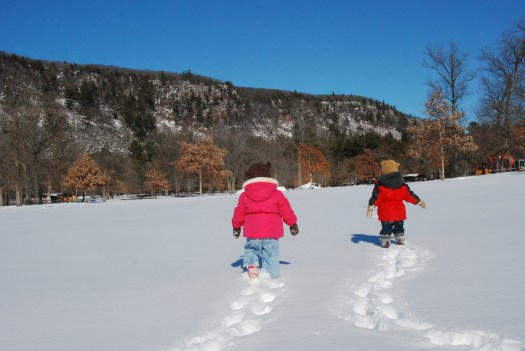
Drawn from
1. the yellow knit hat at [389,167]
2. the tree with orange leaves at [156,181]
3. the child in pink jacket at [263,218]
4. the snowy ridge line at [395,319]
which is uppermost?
the tree with orange leaves at [156,181]

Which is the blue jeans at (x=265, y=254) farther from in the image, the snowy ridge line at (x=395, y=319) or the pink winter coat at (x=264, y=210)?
the snowy ridge line at (x=395, y=319)

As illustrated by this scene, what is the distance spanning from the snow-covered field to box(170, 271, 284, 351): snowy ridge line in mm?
15

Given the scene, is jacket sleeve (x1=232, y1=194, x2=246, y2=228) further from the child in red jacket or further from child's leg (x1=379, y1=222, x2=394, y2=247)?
child's leg (x1=379, y1=222, x2=394, y2=247)

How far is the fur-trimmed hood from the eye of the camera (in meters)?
5.81

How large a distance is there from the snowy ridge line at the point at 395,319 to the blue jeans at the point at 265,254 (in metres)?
1.26

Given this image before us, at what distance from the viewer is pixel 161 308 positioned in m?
4.48

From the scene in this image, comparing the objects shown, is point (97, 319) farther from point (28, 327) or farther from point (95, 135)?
point (95, 135)

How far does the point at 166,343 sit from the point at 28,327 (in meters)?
1.54

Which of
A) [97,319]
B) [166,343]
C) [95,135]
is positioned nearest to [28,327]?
[97,319]

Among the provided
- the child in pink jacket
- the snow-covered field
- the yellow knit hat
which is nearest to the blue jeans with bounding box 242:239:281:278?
the child in pink jacket

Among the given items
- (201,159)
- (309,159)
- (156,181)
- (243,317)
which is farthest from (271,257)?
(156,181)

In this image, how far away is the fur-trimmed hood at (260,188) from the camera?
19.1ft

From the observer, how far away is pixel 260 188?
583cm

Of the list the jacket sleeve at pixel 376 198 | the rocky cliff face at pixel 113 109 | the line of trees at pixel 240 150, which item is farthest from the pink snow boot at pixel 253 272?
the rocky cliff face at pixel 113 109
